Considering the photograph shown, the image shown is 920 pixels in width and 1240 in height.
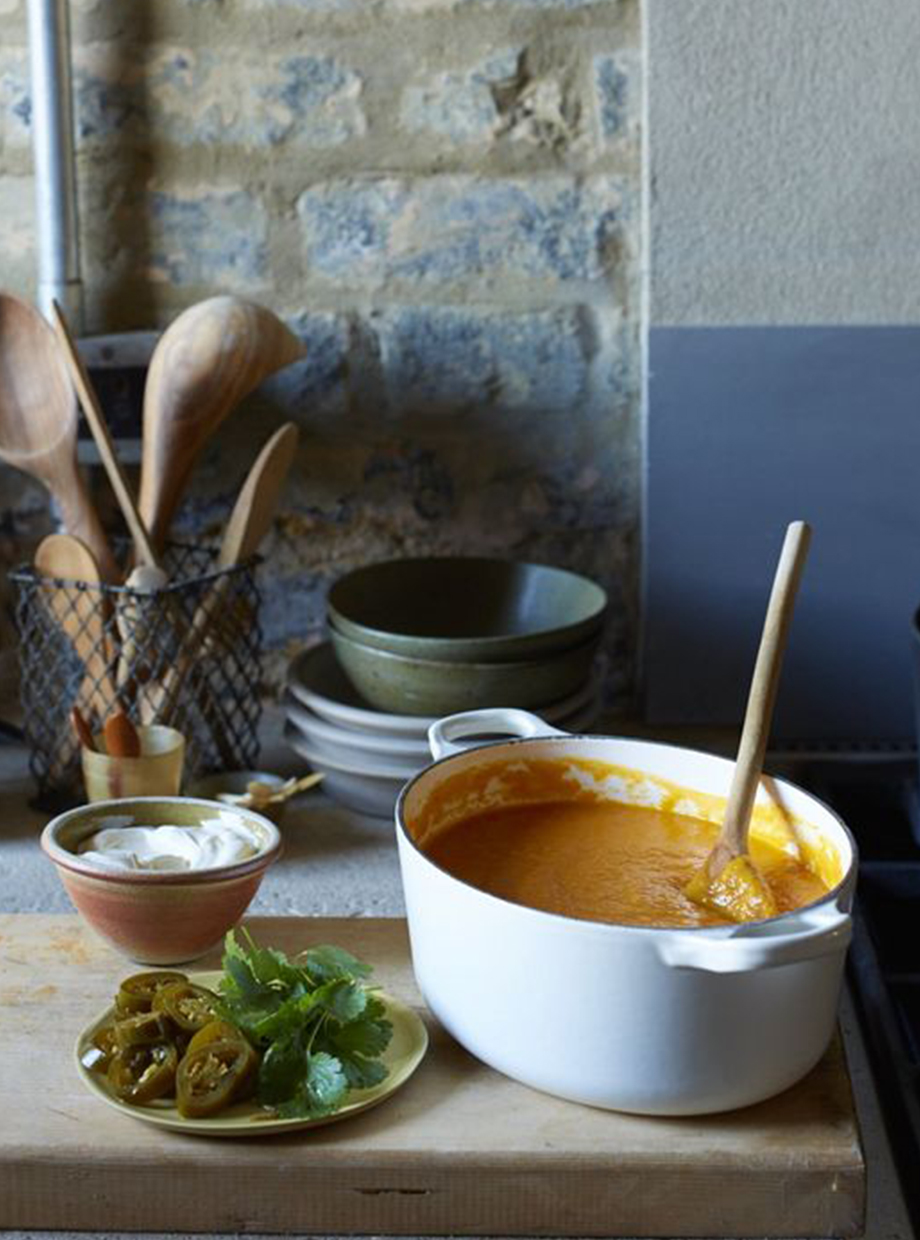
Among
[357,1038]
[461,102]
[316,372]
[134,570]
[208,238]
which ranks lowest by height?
[357,1038]

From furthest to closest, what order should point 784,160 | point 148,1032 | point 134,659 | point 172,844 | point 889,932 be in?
1. point 784,160
2. point 134,659
3. point 889,932
4. point 172,844
5. point 148,1032

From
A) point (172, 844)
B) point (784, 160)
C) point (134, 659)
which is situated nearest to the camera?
point (172, 844)

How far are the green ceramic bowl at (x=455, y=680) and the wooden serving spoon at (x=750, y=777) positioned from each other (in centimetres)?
36

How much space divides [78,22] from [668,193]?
1.63 ft

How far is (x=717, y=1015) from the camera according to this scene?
80cm

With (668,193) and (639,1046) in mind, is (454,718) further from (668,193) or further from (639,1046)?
(668,193)

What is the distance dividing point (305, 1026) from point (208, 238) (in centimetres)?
80

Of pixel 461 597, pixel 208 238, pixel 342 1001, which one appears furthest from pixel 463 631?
pixel 342 1001

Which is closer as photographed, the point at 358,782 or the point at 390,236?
the point at 358,782

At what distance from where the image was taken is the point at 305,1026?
0.86 m

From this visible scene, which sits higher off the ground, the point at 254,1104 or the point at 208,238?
the point at 208,238

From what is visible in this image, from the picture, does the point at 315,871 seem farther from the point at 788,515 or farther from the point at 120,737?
the point at 788,515

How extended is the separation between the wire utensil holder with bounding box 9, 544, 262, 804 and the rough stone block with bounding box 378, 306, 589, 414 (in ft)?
0.78

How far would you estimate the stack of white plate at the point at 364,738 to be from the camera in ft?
4.21
